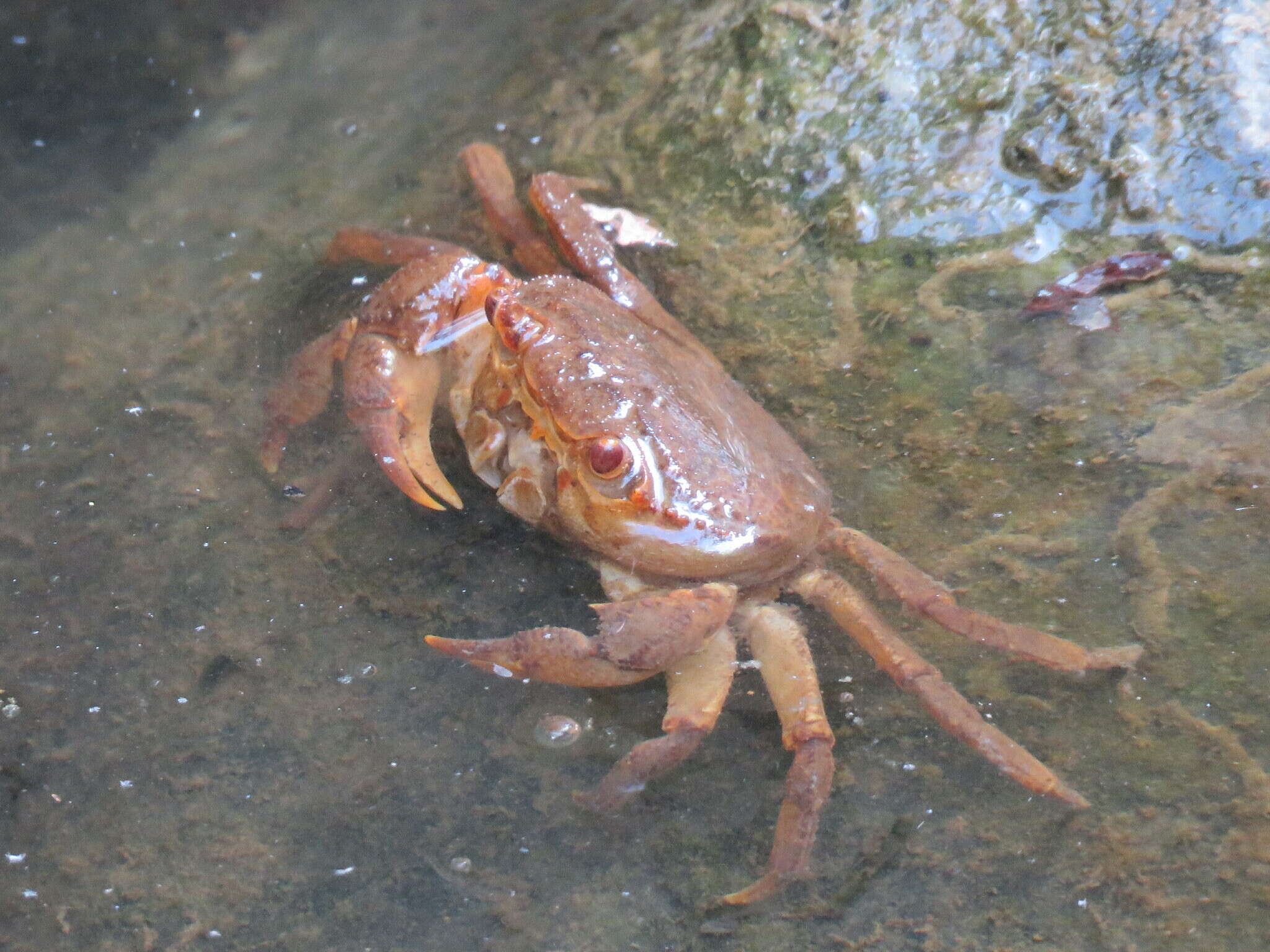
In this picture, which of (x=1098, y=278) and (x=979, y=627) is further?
(x=1098, y=278)

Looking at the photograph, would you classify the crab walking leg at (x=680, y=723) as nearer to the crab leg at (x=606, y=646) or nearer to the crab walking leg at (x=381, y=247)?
the crab leg at (x=606, y=646)

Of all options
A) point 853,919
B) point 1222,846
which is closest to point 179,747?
point 853,919

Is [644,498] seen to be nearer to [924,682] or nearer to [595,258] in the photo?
[924,682]

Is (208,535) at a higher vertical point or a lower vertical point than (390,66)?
lower

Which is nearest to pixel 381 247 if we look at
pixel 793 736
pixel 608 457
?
pixel 608 457

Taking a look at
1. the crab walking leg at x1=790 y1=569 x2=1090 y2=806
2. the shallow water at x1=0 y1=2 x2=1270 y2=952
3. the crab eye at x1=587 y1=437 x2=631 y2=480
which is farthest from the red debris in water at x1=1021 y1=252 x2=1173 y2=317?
the crab eye at x1=587 y1=437 x2=631 y2=480

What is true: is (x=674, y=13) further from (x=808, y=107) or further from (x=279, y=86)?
(x=279, y=86)
